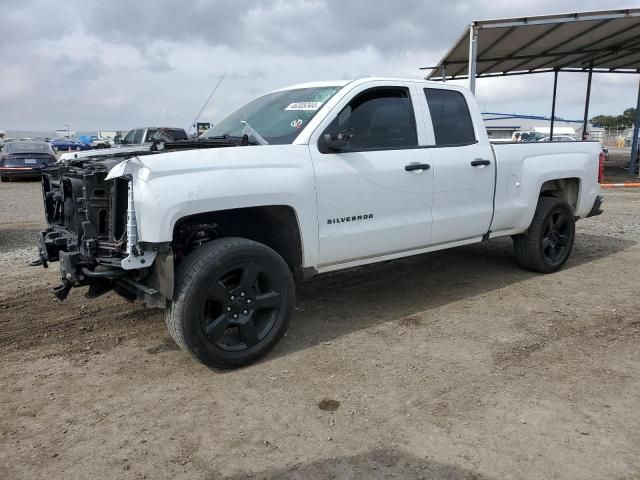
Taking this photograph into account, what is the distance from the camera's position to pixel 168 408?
3152 millimetres

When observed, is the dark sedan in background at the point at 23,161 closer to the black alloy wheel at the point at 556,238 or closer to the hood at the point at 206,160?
the hood at the point at 206,160

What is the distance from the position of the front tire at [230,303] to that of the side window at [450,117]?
80.9 inches

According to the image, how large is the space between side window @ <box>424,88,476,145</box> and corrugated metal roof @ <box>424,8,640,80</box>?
9.04 meters

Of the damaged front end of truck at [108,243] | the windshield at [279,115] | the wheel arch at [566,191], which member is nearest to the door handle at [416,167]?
the windshield at [279,115]

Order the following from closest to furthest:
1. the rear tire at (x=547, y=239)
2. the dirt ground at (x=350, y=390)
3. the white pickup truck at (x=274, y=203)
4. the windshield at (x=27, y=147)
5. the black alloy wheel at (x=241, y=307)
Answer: the dirt ground at (x=350, y=390), the white pickup truck at (x=274, y=203), the black alloy wheel at (x=241, y=307), the rear tire at (x=547, y=239), the windshield at (x=27, y=147)

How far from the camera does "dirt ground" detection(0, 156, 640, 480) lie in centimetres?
264

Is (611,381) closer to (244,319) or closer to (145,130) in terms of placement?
(244,319)

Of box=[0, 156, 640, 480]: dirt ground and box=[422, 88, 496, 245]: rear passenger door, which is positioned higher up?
box=[422, 88, 496, 245]: rear passenger door

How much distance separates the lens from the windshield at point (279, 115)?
4.04 m

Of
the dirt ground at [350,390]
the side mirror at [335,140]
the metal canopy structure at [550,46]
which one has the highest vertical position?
the metal canopy structure at [550,46]

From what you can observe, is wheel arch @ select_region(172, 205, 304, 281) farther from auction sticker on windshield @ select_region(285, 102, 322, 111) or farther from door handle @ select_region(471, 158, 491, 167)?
door handle @ select_region(471, 158, 491, 167)

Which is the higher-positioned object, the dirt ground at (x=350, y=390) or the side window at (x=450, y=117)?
the side window at (x=450, y=117)

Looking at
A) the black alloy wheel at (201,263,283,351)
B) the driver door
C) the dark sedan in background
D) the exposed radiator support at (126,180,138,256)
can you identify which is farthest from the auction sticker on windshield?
the dark sedan in background

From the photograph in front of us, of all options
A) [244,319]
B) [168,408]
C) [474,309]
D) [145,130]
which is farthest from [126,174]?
[145,130]
